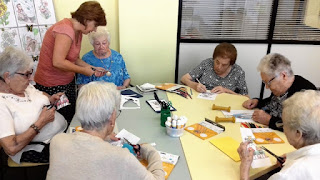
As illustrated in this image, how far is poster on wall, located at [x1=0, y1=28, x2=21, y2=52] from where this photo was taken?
279cm

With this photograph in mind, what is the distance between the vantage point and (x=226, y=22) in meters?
3.77

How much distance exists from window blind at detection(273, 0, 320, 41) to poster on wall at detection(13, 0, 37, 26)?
3090 millimetres

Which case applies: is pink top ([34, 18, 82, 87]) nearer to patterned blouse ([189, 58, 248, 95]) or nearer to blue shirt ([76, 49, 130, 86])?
blue shirt ([76, 49, 130, 86])

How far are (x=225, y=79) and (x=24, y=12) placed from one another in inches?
89.1

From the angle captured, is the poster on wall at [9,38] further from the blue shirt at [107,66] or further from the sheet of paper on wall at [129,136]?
the sheet of paper on wall at [129,136]

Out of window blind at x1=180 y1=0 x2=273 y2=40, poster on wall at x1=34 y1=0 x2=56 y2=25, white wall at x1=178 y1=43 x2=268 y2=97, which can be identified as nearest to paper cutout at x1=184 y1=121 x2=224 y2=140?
white wall at x1=178 y1=43 x2=268 y2=97

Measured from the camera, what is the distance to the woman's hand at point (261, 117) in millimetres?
2154

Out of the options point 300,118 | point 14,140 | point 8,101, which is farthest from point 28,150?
point 300,118

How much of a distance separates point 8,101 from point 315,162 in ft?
6.03

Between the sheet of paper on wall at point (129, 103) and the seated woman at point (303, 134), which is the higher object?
the seated woman at point (303, 134)

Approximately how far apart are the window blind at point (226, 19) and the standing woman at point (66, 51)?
1.47m

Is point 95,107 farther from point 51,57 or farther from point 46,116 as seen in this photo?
point 51,57


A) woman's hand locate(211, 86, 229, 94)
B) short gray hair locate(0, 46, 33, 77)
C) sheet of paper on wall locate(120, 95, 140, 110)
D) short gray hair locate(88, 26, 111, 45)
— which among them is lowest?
sheet of paper on wall locate(120, 95, 140, 110)

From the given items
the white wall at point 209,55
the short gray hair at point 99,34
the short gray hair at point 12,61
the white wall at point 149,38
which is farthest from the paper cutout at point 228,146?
the white wall at point 209,55
